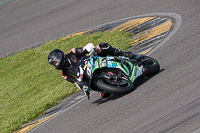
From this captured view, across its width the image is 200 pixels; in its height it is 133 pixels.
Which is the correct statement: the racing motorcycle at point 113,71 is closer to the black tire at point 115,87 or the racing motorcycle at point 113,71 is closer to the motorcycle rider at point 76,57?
the black tire at point 115,87

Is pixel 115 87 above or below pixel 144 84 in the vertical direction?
above

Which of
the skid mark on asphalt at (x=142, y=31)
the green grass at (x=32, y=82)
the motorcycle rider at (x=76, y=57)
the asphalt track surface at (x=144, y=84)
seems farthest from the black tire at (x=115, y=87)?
the green grass at (x=32, y=82)

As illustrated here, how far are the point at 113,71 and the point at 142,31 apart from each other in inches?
170

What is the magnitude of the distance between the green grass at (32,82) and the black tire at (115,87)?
278 cm

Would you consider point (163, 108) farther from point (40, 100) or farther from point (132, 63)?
point (40, 100)

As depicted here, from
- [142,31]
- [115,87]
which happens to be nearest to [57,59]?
[115,87]

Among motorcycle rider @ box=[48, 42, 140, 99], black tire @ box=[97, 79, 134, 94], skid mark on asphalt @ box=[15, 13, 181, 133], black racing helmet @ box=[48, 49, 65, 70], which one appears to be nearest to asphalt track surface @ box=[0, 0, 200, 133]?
black tire @ box=[97, 79, 134, 94]

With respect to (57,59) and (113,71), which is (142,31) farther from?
(57,59)

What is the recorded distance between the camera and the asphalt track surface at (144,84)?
5.75m

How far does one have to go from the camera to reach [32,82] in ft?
39.5

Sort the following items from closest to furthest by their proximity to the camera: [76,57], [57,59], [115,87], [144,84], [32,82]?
[115,87], [144,84], [57,59], [76,57], [32,82]

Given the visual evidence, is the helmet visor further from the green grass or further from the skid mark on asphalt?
the green grass

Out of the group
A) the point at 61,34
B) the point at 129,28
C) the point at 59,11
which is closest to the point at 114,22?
the point at 129,28

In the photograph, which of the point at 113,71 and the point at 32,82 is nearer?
the point at 113,71
